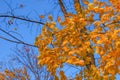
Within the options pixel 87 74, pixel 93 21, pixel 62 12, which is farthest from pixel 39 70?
pixel 93 21

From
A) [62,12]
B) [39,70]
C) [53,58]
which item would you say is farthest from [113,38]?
[39,70]

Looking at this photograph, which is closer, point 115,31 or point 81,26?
point 115,31

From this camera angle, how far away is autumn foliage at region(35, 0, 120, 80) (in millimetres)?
4469

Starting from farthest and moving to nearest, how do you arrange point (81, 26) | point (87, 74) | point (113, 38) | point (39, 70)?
point (39, 70) < point (87, 74) < point (81, 26) < point (113, 38)

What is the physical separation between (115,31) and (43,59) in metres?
1.34

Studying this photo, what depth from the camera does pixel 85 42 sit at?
16.5 ft

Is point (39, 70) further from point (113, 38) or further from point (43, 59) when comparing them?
point (113, 38)

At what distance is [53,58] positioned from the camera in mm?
5188

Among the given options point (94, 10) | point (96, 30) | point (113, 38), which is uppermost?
point (94, 10)

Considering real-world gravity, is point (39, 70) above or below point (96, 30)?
above

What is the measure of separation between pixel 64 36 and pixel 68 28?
168mm

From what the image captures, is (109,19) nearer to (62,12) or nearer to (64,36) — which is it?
(64,36)

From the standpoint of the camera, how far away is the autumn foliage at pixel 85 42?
4.47m

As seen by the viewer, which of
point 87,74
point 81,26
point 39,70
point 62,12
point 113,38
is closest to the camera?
point 113,38
